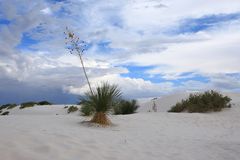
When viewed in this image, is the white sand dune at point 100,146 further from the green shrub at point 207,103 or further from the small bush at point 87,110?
the green shrub at point 207,103

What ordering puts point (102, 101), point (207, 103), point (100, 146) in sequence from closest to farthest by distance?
point (100, 146)
point (102, 101)
point (207, 103)

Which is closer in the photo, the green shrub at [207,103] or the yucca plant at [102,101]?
the yucca plant at [102,101]

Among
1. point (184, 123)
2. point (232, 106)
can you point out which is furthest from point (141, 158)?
point (232, 106)

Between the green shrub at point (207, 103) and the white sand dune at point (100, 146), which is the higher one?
the green shrub at point (207, 103)

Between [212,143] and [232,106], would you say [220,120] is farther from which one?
[212,143]

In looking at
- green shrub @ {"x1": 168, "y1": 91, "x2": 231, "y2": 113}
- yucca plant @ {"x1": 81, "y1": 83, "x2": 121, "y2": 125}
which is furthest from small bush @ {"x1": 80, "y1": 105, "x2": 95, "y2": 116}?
green shrub @ {"x1": 168, "y1": 91, "x2": 231, "y2": 113}

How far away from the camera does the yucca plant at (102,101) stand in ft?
46.9

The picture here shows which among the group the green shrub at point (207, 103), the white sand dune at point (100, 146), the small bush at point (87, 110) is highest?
the green shrub at point (207, 103)

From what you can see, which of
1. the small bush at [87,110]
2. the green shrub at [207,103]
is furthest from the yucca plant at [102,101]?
the green shrub at [207,103]

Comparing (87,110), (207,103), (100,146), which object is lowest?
(100,146)

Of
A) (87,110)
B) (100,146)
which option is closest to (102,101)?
(87,110)

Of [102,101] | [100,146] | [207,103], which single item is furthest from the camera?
[207,103]

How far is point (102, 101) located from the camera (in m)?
14.4

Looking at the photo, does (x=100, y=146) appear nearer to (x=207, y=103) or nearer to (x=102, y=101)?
(x=102, y=101)
